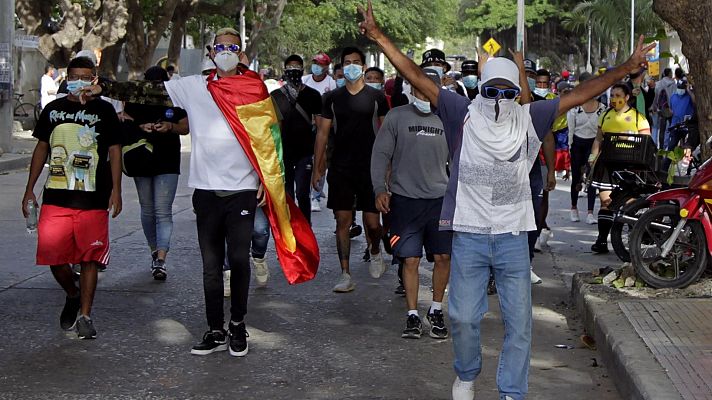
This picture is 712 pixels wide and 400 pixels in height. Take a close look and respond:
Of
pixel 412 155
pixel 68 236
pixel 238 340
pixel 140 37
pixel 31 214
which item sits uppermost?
pixel 140 37

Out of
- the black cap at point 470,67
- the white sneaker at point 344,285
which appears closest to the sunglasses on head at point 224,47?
the white sneaker at point 344,285

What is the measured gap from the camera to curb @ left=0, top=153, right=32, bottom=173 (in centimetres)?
1925

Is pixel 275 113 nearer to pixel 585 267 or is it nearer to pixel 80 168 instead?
pixel 80 168

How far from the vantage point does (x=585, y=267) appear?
10477mm

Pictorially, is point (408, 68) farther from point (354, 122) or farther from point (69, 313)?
point (354, 122)

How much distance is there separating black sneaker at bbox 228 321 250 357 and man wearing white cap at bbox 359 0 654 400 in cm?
176

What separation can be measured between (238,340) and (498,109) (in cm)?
240

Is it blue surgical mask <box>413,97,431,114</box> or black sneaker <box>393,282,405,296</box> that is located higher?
blue surgical mask <box>413,97,431,114</box>

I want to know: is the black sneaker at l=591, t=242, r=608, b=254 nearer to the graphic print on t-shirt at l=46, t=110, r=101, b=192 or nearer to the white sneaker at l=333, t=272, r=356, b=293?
the white sneaker at l=333, t=272, r=356, b=293

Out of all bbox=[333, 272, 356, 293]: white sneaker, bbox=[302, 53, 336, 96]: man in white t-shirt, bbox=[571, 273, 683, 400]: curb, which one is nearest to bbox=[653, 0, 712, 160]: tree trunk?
bbox=[571, 273, 683, 400]: curb

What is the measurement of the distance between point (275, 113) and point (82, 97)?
3.87 feet

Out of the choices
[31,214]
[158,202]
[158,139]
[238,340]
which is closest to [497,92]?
[238,340]

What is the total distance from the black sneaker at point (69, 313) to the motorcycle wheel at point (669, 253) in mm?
4067

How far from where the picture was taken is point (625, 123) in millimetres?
10914
